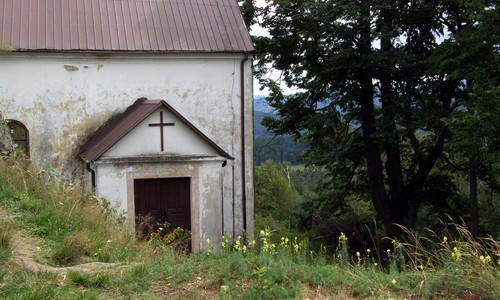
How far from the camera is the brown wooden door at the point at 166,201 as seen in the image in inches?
478

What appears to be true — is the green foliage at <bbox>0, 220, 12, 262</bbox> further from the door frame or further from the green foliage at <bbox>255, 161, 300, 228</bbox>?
the green foliage at <bbox>255, 161, 300, 228</bbox>

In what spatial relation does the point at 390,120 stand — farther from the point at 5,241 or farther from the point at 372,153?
the point at 5,241

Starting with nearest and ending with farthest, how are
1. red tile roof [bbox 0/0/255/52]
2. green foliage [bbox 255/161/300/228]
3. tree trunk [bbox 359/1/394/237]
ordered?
red tile roof [bbox 0/0/255/52], tree trunk [bbox 359/1/394/237], green foliage [bbox 255/161/300/228]

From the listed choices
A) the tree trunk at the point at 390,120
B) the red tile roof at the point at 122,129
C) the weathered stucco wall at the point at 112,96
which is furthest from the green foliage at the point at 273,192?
the red tile roof at the point at 122,129

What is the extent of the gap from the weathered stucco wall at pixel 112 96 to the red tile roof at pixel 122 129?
28cm

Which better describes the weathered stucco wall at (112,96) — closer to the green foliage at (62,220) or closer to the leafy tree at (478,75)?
the green foliage at (62,220)

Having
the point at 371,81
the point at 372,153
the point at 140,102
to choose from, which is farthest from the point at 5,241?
the point at 372,153

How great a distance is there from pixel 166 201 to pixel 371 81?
747 centimetres

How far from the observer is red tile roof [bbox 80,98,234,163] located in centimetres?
1138

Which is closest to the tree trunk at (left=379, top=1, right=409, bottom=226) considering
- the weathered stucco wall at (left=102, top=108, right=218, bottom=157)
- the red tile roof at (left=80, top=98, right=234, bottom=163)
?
the red tile roof at (left=80, top=98, right=234, bottom=163)

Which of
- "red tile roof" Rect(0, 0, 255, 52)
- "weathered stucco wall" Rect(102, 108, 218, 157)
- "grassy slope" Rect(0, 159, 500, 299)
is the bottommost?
"grassy slope" Rect(0, 159, 500, 299)

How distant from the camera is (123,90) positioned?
13117 millimetres

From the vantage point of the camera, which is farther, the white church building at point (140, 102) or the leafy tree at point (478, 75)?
the white church building at point (140, 102)

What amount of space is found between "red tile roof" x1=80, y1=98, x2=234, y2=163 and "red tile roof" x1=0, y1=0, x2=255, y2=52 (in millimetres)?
1628
